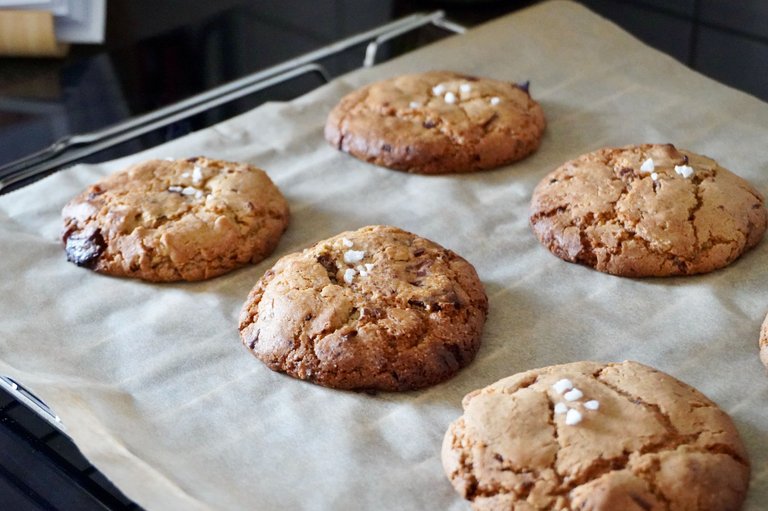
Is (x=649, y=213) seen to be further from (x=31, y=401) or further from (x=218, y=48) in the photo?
(x=218, y=48)

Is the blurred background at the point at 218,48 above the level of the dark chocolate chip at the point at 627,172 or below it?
below

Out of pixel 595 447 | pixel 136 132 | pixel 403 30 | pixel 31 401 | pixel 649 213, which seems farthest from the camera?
pixel 403 30

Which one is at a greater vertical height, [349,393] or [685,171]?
[685,171]

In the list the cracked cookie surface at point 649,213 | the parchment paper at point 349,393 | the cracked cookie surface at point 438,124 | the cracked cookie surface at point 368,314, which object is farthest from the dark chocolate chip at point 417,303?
the cracked cookie surface at point 438,124

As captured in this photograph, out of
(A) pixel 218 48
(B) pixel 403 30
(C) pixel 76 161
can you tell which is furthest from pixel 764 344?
(A) pixel 218 48

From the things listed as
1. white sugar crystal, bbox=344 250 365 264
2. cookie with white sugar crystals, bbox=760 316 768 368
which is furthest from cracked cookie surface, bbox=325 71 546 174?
cookie with white sugar crystals, bbox=760 316 768 368

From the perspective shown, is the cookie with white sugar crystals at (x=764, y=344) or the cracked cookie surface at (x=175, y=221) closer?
the cookie with white sugar crystals at (x=764, y=344)

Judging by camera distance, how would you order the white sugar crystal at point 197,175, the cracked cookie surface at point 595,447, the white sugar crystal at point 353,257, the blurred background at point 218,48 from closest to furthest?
the cracked cookie surface at point 595,447, the white sugar crystal at point 353,257, the white sugar crystal at point 197,175, the blurred background at point 218,48

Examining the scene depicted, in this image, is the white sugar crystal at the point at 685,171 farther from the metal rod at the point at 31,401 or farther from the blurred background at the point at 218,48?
the metal rod at the point at 31,401
